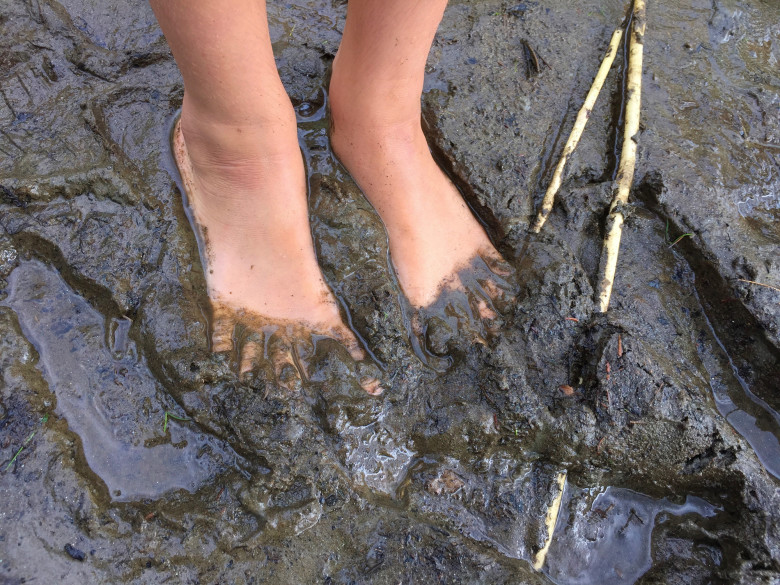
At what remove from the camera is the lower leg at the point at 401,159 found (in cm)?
138

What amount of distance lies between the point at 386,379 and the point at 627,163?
1.19 meters

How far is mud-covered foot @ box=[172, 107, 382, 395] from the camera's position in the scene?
1.41m

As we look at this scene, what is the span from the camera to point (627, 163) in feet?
6.02

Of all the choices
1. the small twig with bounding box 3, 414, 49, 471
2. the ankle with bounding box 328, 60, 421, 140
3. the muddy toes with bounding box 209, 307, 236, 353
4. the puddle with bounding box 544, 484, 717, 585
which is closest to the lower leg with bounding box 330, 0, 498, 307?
the ankle with bounding box 328, 60, 421, 140

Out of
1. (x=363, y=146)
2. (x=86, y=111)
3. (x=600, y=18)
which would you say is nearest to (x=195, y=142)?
(x=363, y=146)

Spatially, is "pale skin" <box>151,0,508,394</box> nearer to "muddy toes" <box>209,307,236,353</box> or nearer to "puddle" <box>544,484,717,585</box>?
"muddy toes" <box>209,307,236,353</box>

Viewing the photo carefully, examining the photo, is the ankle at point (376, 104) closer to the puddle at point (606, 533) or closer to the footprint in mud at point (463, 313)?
the footprint in mud at point (463, 313)

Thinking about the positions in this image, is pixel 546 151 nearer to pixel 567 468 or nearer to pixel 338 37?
pixel 338 37

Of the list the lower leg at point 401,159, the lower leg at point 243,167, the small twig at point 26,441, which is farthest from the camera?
the lower leg at point 401,159

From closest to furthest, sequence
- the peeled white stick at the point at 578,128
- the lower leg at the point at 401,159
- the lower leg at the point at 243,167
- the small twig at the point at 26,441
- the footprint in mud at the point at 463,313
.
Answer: the lower leg at the point at 243,167 → the small twig at the point at 26,441 → the lower leg at the point at 401,159 → the footprint in mud at the point at 463,313 → the peeled white stick at the point at 578,128

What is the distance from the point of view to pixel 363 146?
160 cm

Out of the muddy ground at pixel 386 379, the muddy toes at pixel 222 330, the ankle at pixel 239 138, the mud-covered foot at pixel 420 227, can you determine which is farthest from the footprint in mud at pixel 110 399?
the mud-covered foot at pixel 420 227

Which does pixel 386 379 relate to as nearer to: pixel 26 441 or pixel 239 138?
pixel 239 138

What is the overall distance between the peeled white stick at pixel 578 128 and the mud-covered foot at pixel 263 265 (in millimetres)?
781
